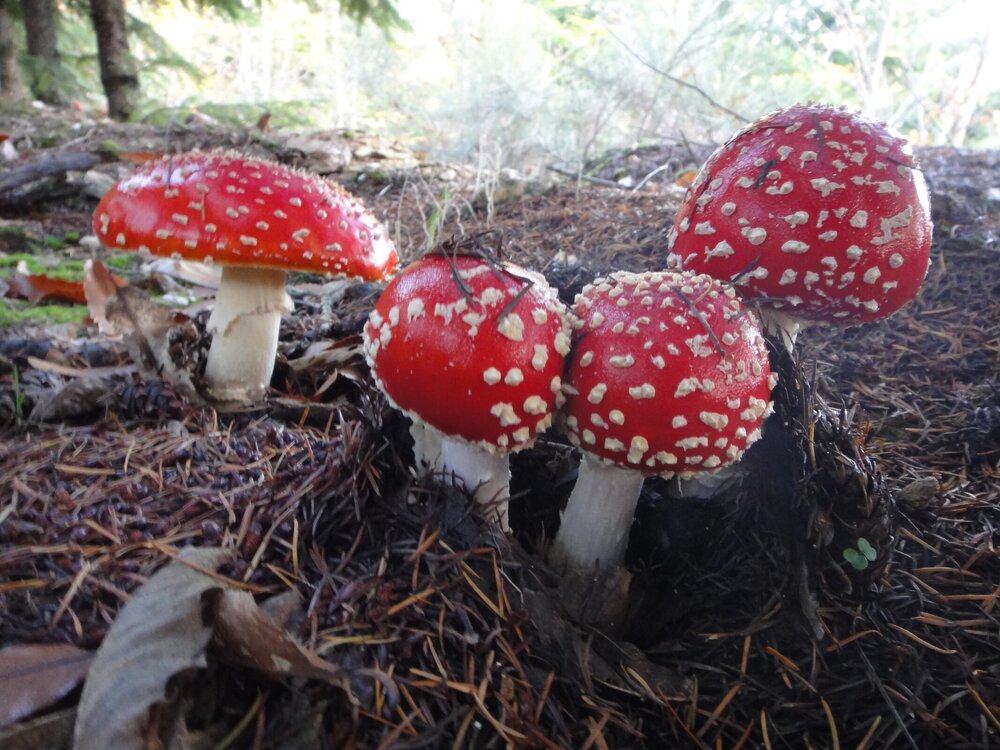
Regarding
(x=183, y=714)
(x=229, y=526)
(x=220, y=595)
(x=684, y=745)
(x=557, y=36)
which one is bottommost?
(x=684, y=745)

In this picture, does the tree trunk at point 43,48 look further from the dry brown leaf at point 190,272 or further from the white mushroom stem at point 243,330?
the white mushroom stem at point 243,330

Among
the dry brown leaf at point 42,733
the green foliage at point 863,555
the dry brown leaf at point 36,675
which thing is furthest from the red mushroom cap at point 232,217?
the green foliage at point 863,555

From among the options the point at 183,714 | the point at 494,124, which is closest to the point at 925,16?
the point at 494,124

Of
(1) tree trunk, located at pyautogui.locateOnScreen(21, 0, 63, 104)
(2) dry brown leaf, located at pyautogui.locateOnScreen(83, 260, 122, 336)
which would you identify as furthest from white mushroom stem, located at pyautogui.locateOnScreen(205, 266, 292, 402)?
(1) tree trunk, located at pyautogui.locateOnScreen(21, 0, 63, 104)

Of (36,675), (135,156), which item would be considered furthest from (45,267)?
(36,675)

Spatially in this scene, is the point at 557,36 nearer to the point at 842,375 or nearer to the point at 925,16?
the point at 925,16

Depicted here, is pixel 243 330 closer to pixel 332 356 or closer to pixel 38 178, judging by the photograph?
pixel 332 356
